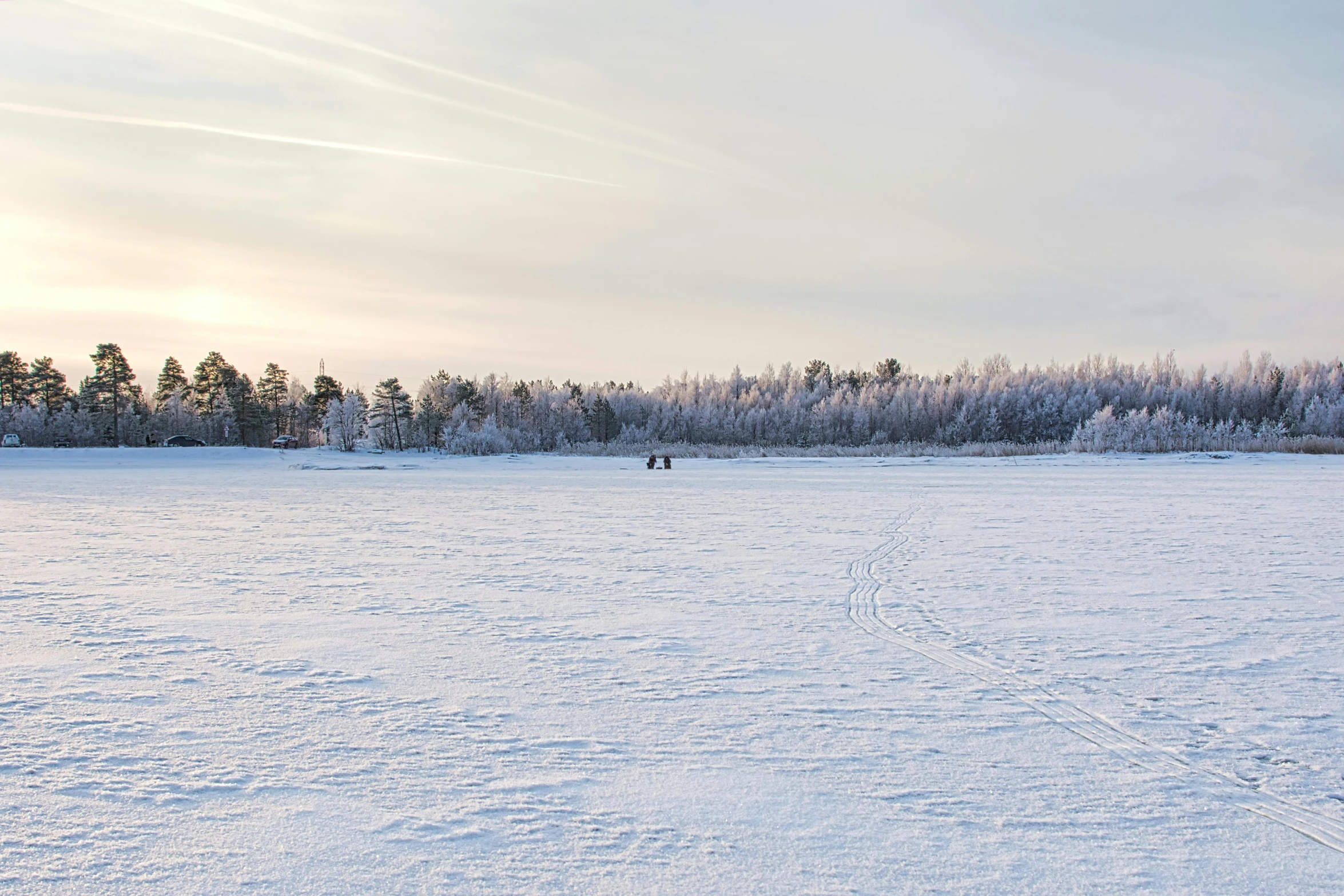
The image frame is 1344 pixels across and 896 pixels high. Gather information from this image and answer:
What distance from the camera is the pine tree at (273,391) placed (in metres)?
83.3

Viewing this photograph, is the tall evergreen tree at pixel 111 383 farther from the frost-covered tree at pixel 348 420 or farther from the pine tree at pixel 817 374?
the pine tree at pixel 817 374

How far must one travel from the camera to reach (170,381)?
289 ft

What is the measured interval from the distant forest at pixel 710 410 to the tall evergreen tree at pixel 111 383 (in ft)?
0.39

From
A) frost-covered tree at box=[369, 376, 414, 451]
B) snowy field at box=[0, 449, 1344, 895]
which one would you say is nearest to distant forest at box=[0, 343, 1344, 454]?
frost-covered tree at box=[369, 376, 414, 451]

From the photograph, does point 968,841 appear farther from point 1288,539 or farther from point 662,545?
point 1288,539

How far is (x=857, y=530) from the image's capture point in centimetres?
1238

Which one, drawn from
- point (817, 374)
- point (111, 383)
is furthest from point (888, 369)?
point (111, 383)

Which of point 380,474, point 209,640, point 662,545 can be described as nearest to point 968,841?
point 209,640

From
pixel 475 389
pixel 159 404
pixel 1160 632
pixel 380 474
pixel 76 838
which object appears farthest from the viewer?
pixel 159 404

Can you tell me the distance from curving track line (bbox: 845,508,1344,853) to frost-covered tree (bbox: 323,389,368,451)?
5138 centimetres

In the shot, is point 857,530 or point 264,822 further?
point 857,530

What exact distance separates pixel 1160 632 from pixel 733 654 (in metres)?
2.89

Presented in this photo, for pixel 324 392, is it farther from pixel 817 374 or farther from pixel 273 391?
pixel 817 374

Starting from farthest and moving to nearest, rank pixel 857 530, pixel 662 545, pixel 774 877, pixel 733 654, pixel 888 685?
pixel 857 530 < pixel 662 545 < pixel 733 654 < pixel 888 685 < pixel 774 877
